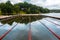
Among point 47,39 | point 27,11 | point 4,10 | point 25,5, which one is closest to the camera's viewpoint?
point 47,39

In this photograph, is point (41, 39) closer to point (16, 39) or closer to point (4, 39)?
point (16, 39)

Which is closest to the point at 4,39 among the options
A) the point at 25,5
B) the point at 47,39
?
the point at 47,39

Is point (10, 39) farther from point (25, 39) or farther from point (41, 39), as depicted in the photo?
point (41, 39)

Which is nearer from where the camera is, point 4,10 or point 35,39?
point 35,39

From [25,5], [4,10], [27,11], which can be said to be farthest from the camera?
[25,5]

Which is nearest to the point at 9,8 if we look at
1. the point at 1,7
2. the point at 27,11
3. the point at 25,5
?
the point at 1,7

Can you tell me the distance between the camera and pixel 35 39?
411 cm

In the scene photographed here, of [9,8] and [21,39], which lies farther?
[9,8]

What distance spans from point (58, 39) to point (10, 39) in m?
1.24

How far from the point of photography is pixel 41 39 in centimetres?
413

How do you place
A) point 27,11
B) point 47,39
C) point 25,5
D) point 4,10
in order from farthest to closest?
point 25,5 < point 27,11 < point 4,10 < point 47,39

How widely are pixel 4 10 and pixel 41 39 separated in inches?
1586

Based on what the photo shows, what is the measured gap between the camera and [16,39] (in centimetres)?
412

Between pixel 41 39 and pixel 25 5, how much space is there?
7079 centimetres
